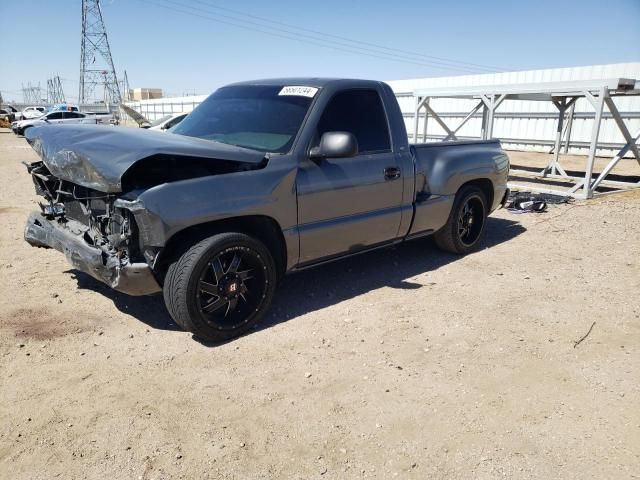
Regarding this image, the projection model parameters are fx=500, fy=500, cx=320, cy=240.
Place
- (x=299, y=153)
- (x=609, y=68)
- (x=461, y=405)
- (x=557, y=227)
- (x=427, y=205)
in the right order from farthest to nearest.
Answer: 1. (x=609, y=68)
2. (x=557, y=227)
3. (x=427, y=205)
4. (x=299, y=153)
5. (x=461, y=405)

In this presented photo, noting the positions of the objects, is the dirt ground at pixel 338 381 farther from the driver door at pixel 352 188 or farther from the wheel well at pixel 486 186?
the wheel well at pixel 486 186

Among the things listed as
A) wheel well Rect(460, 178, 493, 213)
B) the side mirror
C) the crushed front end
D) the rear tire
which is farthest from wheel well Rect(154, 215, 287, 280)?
wheel well Rect(460, 178, 493, 213)

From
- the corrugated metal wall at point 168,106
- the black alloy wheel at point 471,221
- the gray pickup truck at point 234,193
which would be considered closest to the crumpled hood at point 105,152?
the gray pickup truck at point 234,193

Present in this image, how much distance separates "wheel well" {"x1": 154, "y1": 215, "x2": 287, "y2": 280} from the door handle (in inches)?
49.2

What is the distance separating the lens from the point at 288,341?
3.71 metres

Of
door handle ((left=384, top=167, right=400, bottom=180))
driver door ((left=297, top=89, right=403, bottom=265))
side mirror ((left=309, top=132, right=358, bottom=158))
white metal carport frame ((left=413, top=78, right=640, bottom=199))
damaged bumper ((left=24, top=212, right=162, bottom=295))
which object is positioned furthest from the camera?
white metal carport frame ((left=413, top=78, right=640, bottom=199))

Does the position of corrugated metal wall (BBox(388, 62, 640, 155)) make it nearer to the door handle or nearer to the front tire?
the door handle

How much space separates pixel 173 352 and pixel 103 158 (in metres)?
1.41

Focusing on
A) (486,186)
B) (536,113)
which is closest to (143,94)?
(536,113)

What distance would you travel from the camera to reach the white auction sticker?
13.8 feet

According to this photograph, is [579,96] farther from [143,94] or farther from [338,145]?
[143,94]

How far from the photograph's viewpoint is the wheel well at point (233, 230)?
347 centimetres

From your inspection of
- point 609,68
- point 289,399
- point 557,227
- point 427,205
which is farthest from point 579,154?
point 289,399

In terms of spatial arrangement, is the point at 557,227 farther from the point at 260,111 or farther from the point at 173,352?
the point at 173,352
